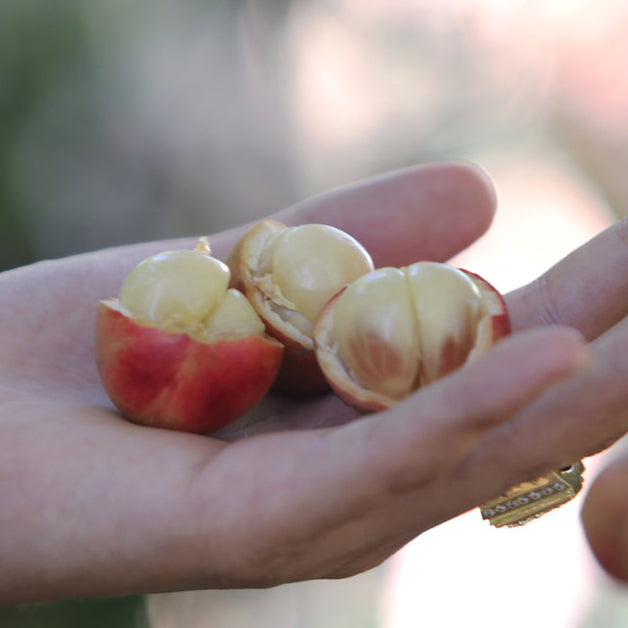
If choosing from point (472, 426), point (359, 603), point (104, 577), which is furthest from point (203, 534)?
point (359, 603)

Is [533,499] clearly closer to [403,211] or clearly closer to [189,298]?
[189,298]

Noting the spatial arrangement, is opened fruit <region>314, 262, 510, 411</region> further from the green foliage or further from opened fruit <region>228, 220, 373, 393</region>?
the green foliage

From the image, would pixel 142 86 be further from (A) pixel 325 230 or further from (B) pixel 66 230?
(A) pixel 325 230

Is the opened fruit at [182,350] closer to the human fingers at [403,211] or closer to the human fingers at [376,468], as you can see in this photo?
the human fingers at [376,468]

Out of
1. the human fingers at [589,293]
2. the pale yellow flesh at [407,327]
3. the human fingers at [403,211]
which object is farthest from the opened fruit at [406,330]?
the human fingers at [403,211]

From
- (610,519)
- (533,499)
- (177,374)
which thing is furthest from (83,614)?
(610,519)
